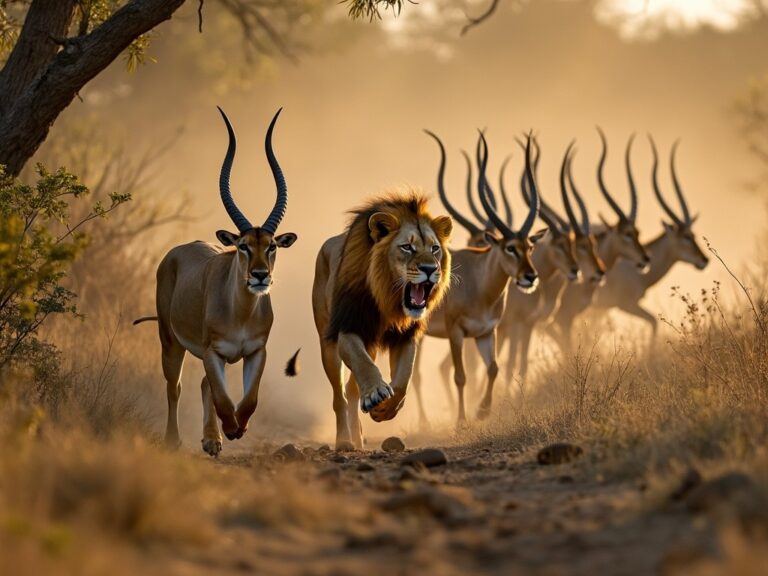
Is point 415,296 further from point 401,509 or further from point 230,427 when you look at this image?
point 401,509

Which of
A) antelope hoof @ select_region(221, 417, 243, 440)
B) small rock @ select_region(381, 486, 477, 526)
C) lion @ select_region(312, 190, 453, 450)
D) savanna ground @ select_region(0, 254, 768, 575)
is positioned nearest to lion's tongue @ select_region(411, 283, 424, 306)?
lion @ select_region(312, 190, 453, 450)

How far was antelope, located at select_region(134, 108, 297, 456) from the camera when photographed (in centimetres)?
855

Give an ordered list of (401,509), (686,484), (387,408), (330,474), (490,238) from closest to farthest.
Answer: (686,484), (401,509), (330,474), (387,408), (490,238)

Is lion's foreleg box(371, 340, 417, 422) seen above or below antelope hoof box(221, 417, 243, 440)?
above

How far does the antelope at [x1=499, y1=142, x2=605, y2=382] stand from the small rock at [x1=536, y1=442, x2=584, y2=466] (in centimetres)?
854

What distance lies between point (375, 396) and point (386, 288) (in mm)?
837

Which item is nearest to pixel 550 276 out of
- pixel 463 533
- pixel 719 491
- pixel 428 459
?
pixel 428 459

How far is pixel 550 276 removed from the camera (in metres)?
16.9

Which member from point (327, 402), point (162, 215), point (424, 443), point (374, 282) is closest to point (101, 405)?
point (374, 282)

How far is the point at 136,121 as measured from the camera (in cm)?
4716

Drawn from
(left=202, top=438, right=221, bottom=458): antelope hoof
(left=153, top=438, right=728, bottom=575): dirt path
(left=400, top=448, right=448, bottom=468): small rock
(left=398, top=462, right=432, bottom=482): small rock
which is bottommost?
(left=153, top=438, right=728, bottom=575): dirt path

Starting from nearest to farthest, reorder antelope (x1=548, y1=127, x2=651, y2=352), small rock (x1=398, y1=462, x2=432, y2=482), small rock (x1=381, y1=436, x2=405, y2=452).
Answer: small rock (x1=398, y1=462, x2=432, y2=482), small rock (x1=381, y1=436, x2=405, y2=452), antelope (x1=548, y1=127, x2=651, y2=352)

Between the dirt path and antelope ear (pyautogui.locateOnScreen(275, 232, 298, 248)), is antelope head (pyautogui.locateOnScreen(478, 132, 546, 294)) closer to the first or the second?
antelope ear (pyautogui.locateOnScreen(275, 232, 298, 248))

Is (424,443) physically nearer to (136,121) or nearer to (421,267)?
(421,267)
